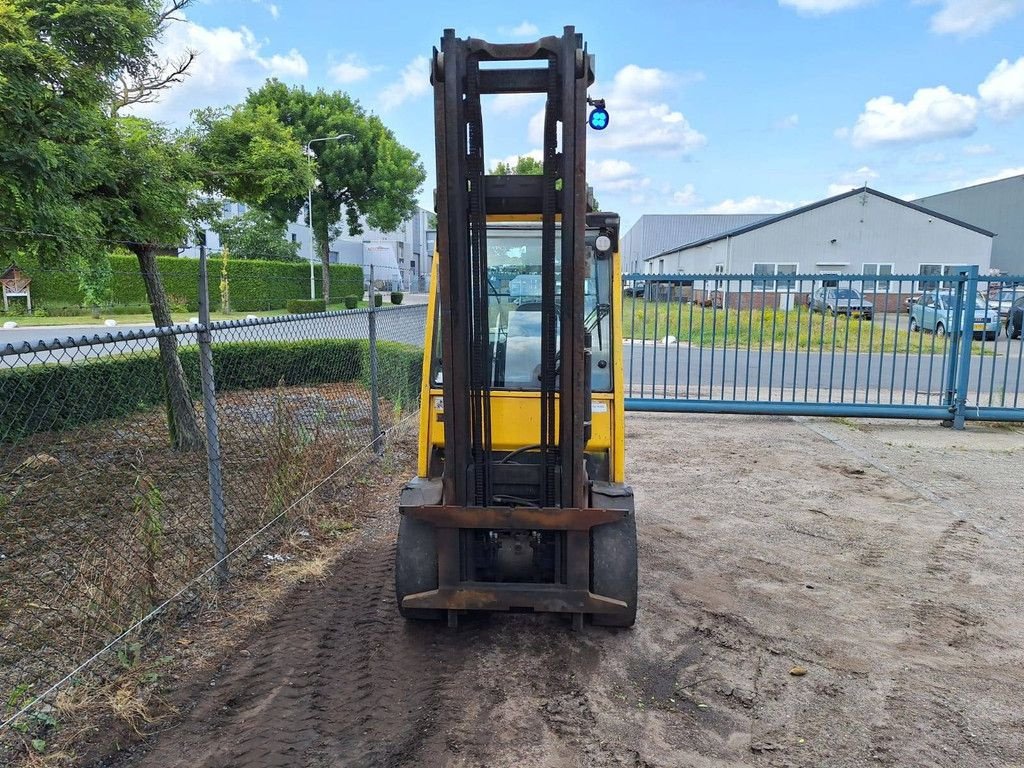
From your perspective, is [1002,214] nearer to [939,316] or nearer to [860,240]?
[860,240]

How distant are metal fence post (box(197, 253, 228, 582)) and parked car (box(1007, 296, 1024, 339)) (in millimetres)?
9698

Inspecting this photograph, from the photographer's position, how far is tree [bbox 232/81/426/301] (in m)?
35.8

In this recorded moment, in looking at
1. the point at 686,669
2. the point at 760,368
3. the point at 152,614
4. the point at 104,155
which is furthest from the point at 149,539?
the point at 760,368

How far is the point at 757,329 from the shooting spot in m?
10.1

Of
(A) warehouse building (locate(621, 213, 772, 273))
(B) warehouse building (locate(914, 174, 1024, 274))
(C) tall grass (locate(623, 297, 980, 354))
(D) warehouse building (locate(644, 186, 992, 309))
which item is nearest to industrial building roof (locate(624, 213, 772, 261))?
(A) warehouse building (locate(621, 213, 772, 273))

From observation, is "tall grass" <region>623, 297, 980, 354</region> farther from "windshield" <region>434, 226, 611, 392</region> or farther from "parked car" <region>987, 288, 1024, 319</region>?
"windshield" <region>434, 226, 611, 392</region>

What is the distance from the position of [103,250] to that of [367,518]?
10.4 ft

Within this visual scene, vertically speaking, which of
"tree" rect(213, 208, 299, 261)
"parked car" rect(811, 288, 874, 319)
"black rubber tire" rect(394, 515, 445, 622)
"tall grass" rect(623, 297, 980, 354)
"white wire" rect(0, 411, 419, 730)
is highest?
"tree" rect(213, 208, 299, 261)

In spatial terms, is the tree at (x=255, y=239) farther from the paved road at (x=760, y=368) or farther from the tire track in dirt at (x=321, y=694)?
the tire track in dirt at (x=321, y=694)

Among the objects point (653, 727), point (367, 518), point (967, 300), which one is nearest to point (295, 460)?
point (367, 518)

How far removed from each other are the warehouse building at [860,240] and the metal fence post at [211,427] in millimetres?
34089

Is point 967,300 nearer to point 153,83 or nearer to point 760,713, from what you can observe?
point 760,713

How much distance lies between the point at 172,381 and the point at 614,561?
16.7ft

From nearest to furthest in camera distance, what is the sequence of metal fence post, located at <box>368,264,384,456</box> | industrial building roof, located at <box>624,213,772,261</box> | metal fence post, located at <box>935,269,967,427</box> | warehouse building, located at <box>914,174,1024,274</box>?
metal fence post, located at <box>368,264,384,456</box> < metal fence post, located at <box>935,269,967,427</box> < warehouse building, located at <box>914,174,1024,274</box> < industrial building roof, located at <box>624,213,772,261</box>
